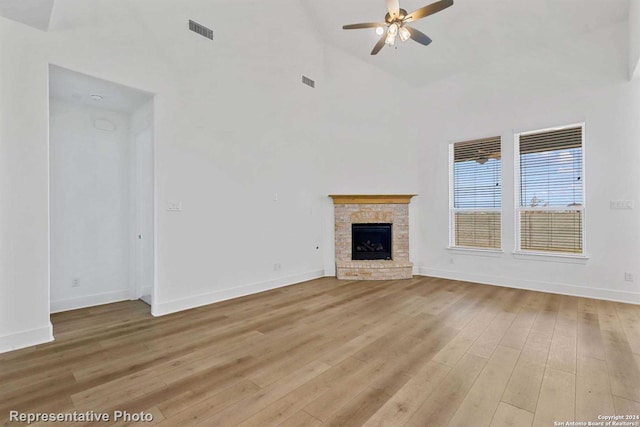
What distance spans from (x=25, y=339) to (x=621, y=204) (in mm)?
7112

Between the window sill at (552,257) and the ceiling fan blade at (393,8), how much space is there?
13.5 ft

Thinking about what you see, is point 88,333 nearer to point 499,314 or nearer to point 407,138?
point 499,314

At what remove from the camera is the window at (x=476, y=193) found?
17.7ft

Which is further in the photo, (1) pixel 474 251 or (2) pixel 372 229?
(2) pixel 372 229

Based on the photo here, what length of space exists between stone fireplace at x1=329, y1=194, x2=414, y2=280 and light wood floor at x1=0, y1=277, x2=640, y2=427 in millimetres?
2014

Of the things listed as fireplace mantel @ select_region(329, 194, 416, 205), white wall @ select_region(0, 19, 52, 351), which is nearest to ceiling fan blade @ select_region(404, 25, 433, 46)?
fireplace mantel @ select_region(329, 194, 416, 205)

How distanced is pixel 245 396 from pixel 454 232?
16.3 ft

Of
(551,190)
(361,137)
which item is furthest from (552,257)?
(361,137)

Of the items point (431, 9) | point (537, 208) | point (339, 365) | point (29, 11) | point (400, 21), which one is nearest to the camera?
point (339, 365)

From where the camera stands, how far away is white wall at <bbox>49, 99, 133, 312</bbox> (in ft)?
12.5

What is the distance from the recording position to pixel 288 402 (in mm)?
1980

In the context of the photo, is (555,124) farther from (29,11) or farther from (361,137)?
(29,11)

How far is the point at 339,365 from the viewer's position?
246cm

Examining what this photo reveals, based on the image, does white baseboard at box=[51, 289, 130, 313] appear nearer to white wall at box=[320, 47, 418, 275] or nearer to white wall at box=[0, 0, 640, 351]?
white wall at box=[0, 0, 640, 351]
